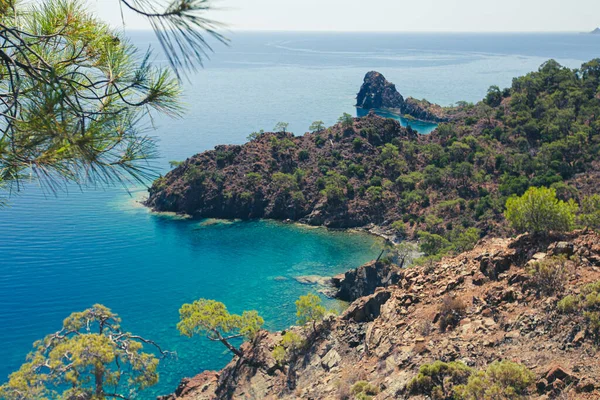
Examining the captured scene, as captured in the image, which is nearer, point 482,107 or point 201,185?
point 201,185

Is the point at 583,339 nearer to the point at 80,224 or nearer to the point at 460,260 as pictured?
the point at 460,260

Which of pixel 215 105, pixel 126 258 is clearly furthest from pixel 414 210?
pixel 215 105

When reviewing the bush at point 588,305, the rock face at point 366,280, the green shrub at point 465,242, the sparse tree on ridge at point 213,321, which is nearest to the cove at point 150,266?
the rock face at point 366,280

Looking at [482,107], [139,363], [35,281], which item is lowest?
[35,281]

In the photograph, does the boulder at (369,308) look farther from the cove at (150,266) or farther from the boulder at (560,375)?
the boulder at (560,375)

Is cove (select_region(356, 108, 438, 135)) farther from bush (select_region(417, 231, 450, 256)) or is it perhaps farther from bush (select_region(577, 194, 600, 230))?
bush (select_region(577, 194, 600, 230))

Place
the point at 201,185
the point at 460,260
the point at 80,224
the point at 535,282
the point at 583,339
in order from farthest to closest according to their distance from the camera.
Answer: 1. the point at 201,185
2. the point at 80,224
3. the point at 460,260
4. the point at 535,282
5. the point at 583,339

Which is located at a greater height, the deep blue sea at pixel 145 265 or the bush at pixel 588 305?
the bush at pixel 588 305

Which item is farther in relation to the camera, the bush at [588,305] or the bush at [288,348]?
the bush at [288,348]
